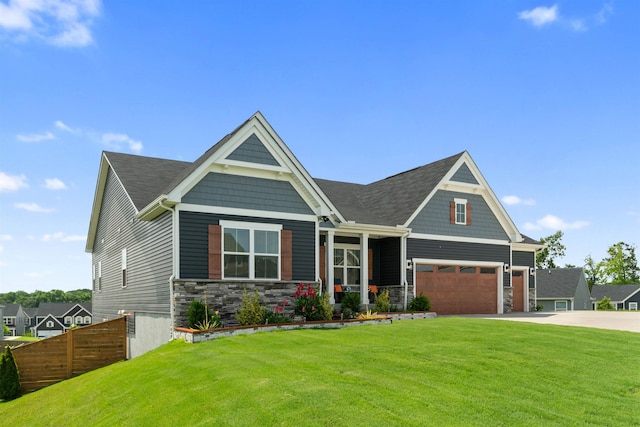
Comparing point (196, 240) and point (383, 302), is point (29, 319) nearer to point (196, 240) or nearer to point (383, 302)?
point (383, 302)

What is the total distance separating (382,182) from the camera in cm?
2991

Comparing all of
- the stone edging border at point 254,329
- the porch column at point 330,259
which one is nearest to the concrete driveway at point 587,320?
the porch column at point 330,259

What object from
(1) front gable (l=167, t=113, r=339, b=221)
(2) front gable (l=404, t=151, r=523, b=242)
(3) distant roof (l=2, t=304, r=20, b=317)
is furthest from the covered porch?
(3) distant roof (l=2, t=304, r=20, b=317)

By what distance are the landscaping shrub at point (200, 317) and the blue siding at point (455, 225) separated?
10.9 meters

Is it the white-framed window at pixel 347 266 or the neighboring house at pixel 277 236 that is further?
the white-framed window at pixel 347 266

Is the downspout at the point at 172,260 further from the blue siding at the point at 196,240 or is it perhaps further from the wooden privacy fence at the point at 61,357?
the wooden privacy fence at the point at 61,357

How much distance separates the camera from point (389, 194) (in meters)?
27.2

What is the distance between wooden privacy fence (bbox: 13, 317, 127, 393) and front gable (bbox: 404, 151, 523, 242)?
Answer: 12772mm

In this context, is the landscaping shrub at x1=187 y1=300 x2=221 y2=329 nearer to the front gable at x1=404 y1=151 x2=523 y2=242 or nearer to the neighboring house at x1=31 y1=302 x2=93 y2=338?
the front gable at x1=404 y1=151 x2=523 y2=242

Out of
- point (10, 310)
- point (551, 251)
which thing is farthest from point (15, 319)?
point (551, 251)

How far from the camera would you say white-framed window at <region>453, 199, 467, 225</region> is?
25.1 m

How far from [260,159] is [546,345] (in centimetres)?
983

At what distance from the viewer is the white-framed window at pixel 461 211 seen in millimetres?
25100

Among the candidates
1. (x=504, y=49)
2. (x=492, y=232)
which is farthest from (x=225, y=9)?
(x=492, y=232)
